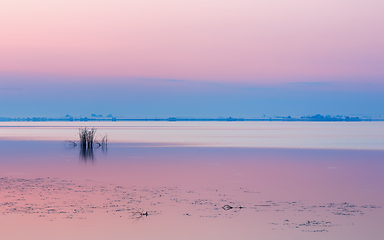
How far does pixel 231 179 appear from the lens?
17.9 m

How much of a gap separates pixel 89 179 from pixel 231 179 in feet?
15.8

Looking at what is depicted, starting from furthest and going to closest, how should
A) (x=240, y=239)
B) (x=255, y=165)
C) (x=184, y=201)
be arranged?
(x=255, y=165)
(x=184, y=201)
(x=240, y=239)

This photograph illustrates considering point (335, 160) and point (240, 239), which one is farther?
point (335, 160)

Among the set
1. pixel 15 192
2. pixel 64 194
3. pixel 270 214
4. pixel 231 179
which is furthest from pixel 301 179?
pixel 15 192

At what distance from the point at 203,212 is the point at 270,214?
1474 mm

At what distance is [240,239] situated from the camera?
31.4ft

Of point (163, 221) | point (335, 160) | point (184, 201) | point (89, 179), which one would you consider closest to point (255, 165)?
point (335, 160)

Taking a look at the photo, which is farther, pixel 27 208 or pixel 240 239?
pixel 27 208

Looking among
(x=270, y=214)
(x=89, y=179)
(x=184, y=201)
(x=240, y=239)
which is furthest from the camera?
(x=89, y=179)

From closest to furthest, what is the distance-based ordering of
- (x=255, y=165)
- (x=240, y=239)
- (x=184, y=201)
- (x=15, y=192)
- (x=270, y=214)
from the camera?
(x=240, y=239)
(x=270, y=214)
(x=184, y=201)
(x=15, y=192)
(x=255, y=165)

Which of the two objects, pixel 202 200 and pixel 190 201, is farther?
pixel 202 200

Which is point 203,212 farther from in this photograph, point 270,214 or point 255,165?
point 255,165

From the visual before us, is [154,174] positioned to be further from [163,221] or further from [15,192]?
[163,221]

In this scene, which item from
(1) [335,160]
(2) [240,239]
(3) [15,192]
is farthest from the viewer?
(1) [335,160]
